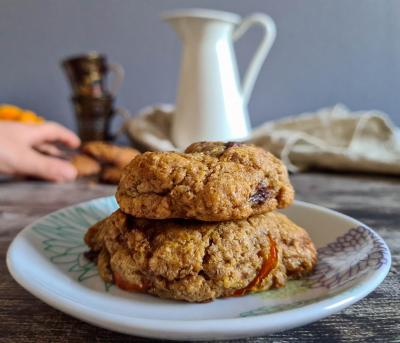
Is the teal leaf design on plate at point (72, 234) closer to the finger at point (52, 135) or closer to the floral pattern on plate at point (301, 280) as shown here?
the floral pattern on plate at point (301, 280)

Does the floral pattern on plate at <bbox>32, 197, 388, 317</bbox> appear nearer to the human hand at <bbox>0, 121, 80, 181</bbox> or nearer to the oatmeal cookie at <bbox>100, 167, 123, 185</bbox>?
the oatmeal cookie at <bbox>100, 167, 123, 185</bbox>

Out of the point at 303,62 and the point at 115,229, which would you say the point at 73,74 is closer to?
the point at 303,62

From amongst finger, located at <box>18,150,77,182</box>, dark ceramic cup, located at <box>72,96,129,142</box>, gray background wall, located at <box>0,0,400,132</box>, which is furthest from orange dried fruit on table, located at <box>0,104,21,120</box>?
gray background wall, located at <box>0,0,400,132</box>

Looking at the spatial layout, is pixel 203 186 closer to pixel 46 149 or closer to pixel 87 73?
pixel 46 149

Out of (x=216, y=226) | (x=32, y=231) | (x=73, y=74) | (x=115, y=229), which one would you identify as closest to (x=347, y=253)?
(x=216, y=226)

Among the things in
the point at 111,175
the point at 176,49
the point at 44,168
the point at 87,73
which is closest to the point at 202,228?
the point at 111,175
